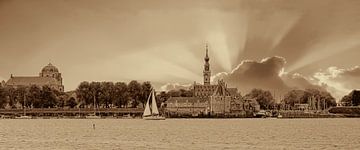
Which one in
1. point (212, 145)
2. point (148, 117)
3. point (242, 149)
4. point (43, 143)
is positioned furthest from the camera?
point (148, 117)

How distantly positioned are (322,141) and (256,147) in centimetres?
1276

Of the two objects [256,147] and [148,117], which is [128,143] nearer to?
[256,147]

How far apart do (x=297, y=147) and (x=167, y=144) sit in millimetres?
13191

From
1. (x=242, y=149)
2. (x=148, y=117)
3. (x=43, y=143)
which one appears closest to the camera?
(x=242, y=149)

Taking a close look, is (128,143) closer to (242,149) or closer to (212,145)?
(212,145)

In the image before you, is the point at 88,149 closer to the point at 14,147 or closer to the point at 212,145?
the point at 14,147

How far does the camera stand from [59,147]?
68688mm

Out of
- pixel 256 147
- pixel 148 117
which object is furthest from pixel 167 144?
pixel 148 117

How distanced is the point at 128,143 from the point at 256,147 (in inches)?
540

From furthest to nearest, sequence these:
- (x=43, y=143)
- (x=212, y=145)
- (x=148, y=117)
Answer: (x=148, y=117)
(x=43, y=143)
(x=212, y=145)

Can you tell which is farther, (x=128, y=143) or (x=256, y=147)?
(x=128, y=143)

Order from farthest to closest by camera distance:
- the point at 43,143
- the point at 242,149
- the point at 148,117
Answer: the point at 148,117 → the point at 43,143 → the point at 242,149

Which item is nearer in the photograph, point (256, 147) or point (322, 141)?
point (256, 147)

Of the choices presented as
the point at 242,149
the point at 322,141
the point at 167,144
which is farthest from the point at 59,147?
the point at 322,141
